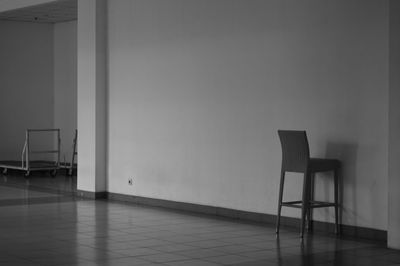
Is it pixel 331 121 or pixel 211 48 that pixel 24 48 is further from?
pixel 331 121

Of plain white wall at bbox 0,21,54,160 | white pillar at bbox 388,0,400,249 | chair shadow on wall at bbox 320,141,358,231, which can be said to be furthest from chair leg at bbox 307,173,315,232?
plain white wall at bbox 0,21,54,160

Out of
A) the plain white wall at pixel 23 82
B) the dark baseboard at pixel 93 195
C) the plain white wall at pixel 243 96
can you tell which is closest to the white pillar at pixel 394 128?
the plain white wall at pixel 243 96

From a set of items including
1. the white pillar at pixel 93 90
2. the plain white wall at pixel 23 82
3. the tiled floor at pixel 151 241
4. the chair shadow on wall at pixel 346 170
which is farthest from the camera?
the plain white wall at pixel 23 82

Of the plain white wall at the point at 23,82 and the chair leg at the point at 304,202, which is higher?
the plain white wall at the point at 23,82

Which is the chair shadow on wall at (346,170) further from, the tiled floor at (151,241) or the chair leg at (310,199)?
the tiled floor at (151,241)

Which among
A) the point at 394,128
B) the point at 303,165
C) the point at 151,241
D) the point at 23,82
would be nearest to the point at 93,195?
the point at 151,241

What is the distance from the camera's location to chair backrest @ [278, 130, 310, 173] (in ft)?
26.2

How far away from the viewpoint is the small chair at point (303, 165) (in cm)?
796

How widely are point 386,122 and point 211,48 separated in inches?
115

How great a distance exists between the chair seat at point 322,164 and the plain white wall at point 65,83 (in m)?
9.54

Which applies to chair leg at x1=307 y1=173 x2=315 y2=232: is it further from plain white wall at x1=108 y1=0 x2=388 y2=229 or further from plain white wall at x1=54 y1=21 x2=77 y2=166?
plain white wall at x1=54 y1=21 x2=77 y2=166

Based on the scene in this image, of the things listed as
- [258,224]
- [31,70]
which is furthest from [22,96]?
[258,224]

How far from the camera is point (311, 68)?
8555 millimetres

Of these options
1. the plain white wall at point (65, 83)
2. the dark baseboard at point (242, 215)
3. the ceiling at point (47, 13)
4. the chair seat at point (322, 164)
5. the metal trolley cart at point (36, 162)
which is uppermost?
the ceiling at point (47, 13)
